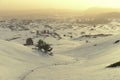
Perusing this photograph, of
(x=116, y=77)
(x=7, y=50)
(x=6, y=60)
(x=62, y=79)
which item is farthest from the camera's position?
(x=7, y=50)

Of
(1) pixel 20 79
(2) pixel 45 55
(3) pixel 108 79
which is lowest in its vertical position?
A: (2) pixel 45 55

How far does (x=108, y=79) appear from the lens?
89.6 ft

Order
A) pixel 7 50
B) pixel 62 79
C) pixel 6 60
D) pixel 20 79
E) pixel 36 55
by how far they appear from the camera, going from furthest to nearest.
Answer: pixel 36 55 < pixel 7 50 < pixel 6 60 < pixel 20 79 < pixel 62 79

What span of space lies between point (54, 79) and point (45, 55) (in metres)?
29.6

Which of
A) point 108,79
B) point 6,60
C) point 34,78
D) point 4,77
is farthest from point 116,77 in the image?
point 6,60

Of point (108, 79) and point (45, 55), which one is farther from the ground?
point (108, 79)

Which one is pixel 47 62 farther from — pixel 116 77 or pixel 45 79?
pixel 116 77

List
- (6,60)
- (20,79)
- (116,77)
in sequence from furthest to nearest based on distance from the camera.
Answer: (6,60) < (20,79) < (116,77)

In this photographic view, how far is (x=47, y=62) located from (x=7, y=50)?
326 inches

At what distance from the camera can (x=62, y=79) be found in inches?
1277

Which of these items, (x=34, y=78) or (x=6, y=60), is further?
(x=6, y=60)

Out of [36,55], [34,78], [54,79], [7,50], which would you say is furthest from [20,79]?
[36,55]

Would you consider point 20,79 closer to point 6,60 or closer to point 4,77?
point 4,77

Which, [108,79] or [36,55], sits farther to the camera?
[36,55]
